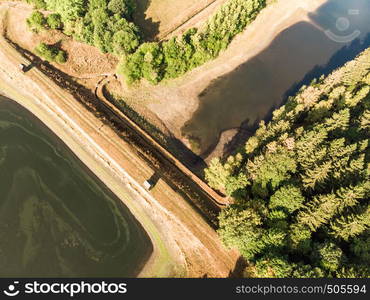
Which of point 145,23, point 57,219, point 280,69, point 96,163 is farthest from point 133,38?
point 57,219

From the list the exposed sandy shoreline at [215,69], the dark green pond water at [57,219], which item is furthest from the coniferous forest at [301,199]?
the exposed sandy shoreline at [215,69]

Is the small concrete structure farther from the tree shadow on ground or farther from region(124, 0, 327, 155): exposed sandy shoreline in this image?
the tree shadow on ground

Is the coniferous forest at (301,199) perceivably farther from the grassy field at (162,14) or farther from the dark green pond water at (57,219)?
the grassy field at (162,14)

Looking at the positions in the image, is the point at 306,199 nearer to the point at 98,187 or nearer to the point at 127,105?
the point at 98,187

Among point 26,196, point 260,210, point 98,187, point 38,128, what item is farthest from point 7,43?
point 260,210

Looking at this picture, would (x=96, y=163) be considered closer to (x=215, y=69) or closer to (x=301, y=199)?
(x=215, y=69)

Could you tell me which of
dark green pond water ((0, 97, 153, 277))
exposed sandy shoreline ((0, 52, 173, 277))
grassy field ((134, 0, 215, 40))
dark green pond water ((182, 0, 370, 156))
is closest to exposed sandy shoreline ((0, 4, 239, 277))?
exposed sandy shoreline ((0, 52, 173, 277))

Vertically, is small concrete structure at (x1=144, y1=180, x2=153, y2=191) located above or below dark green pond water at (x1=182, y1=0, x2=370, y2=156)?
below
